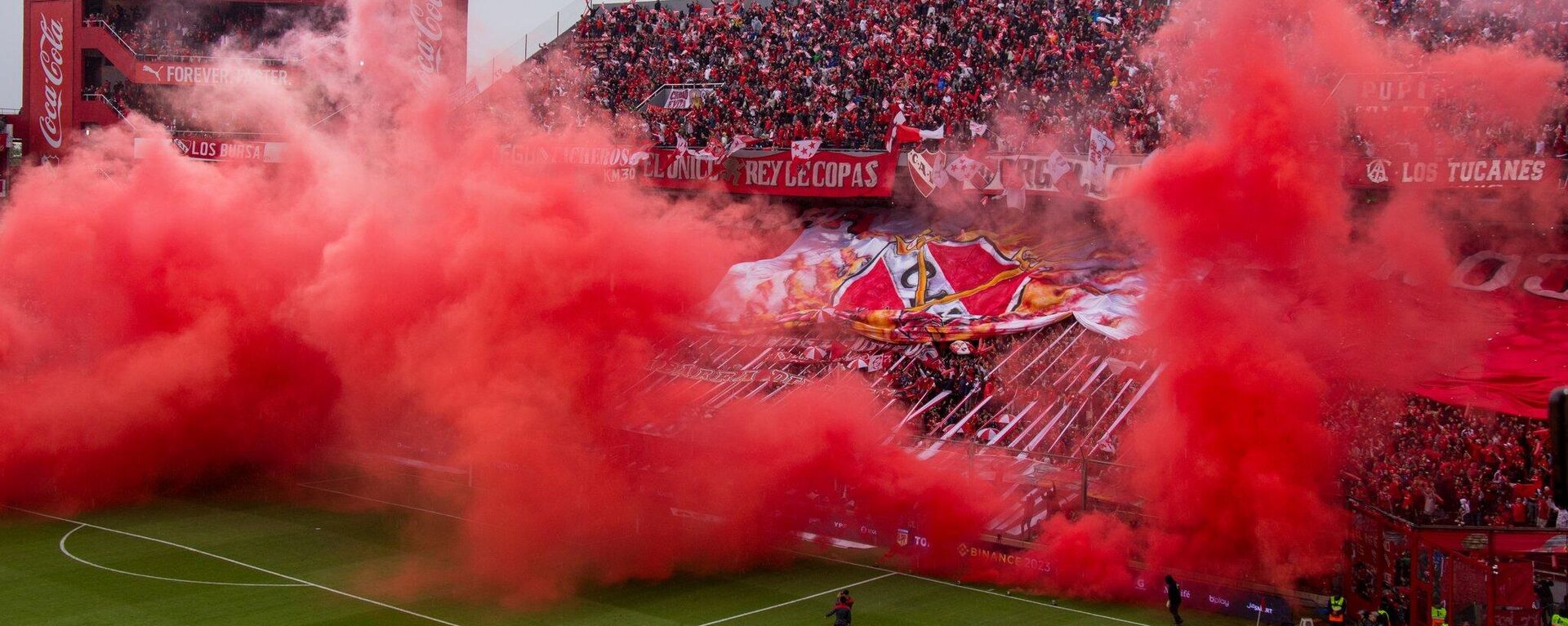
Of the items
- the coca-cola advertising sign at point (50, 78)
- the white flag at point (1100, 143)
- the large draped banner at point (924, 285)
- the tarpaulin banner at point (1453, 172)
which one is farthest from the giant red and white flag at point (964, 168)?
the coca-cola advertising sign at point (50, 78)

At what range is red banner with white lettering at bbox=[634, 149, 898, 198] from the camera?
31.2 meters

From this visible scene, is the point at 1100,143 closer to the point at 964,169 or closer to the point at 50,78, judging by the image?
the point at 964,169

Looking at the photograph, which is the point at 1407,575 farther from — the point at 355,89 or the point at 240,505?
the point at 355,89

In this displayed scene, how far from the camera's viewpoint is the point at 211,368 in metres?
28.1

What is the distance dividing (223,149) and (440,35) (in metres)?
9.07

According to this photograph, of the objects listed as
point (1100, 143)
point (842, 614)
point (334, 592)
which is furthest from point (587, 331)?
point (1100, 143)

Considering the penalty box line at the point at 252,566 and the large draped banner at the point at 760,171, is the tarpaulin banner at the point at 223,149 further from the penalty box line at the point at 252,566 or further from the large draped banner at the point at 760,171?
the penalty box line at the point at 252,566

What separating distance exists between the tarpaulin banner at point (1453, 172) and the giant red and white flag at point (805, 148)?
1205 cm

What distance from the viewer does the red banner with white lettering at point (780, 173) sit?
103ft

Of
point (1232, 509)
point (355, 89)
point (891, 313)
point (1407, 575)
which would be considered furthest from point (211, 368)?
point (1407, 575)

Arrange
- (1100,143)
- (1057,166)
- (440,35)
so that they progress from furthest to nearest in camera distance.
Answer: (440,35) → (1057,166) → (1100,143)

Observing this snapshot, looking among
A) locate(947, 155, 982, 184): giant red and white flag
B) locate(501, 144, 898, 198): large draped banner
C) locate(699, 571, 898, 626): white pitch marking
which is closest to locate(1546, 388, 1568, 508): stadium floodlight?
locate(699, 571, 898, 626): white pitch marking

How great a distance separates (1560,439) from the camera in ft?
23.1

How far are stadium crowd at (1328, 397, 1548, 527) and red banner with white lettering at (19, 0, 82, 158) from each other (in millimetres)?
44990
